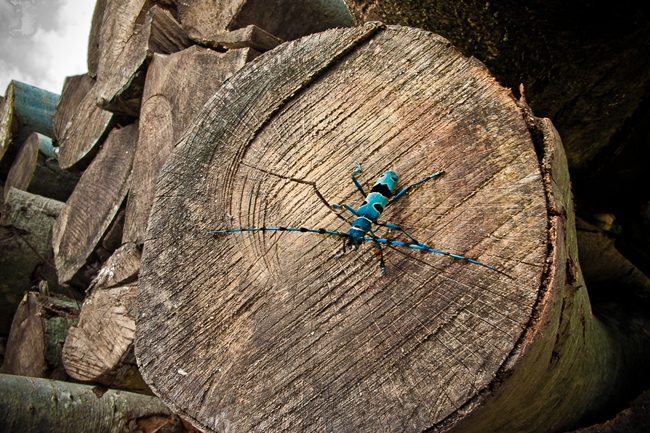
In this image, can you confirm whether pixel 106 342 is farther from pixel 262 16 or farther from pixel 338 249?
pixel 262 16

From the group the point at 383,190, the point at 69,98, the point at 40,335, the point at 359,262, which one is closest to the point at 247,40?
the point at 383,190

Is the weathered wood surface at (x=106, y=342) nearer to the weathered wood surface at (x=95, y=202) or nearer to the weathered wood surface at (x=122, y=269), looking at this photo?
the weathered wood surface at (x=122, y=269)

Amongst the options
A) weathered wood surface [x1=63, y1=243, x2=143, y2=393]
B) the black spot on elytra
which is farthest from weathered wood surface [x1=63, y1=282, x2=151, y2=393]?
the black spot on elytra

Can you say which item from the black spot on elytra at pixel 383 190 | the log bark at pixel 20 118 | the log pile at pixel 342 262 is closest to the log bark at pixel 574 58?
the log pile at pixel 342 262

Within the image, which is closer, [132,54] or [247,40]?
[247,40]

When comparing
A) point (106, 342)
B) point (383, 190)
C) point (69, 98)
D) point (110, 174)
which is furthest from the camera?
point (69, 98)

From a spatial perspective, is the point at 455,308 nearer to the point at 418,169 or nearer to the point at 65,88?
the point at 418,169

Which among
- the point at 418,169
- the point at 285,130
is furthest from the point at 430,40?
the point at 285,130

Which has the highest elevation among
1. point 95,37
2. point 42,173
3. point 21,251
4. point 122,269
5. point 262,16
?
point 95,37
